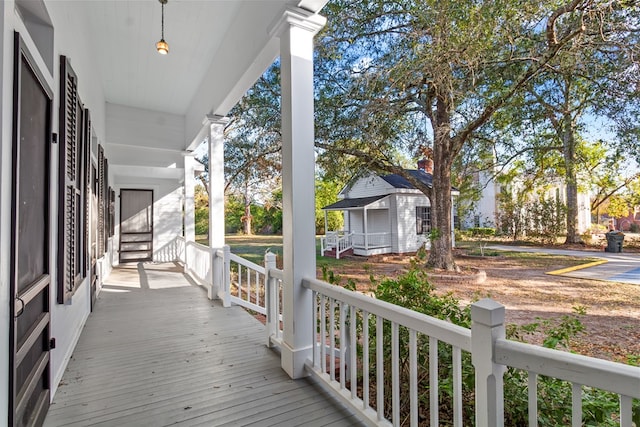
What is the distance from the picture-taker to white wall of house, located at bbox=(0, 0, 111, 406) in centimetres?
129

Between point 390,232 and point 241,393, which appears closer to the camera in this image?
point 241,393

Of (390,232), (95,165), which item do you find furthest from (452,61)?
(390,232)

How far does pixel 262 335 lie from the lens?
11.1ft

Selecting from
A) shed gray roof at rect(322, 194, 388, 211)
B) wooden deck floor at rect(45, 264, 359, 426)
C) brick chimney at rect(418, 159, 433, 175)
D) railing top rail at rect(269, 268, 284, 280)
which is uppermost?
brick chimney at rect(418, 159, 433, 175)

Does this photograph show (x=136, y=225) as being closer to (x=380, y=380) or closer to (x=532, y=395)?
(x=380, y=380)

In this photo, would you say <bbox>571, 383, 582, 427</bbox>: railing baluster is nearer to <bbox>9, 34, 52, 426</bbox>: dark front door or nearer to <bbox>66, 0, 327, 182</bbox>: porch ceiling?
<bbox>9, 34, 52, 426</bbox>: dark front door

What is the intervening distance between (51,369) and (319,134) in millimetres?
4994

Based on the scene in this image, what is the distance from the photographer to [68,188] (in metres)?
2.57

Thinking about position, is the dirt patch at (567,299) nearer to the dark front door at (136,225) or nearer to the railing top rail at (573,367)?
the railing top rail at (573,367)

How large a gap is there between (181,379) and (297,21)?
2.89 m

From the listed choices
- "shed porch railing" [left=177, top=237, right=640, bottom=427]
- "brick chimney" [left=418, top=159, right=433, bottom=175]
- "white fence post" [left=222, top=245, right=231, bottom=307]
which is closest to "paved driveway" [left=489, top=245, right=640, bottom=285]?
"shed porch railing" [left=177, top=237, right=640, bottom=427]

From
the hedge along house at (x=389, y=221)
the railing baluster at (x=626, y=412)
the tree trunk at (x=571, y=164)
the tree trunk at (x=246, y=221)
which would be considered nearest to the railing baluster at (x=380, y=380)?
the railing baluster at (x=626, y=412)

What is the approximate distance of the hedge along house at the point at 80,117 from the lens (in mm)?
1429

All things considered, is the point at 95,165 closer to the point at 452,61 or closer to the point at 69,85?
the point at 69,85
